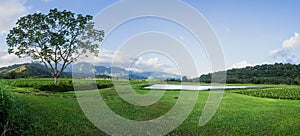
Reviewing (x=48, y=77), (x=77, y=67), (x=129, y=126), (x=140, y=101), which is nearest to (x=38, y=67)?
(x=48, y=77)

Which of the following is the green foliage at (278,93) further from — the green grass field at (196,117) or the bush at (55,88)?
the bush at (55,88)

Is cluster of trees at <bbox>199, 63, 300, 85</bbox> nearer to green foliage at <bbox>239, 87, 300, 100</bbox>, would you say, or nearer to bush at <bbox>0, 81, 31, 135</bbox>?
green foliage at <bbox>239, 87, 300, 100</bbox>

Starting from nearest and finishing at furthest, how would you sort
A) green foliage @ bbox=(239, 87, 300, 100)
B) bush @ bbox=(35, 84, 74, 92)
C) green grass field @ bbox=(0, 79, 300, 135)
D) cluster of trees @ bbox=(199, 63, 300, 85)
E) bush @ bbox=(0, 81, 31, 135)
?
1. bush @ bbox=(0, 81, 31, 135)
2. green grass field @ bbox=(0, 79, 300, 135)
3. green foliage @ bbox=(239, 87, 300, 100)
4. bush @ bbox=(35, 84, 74, 92)
5. cluster of trees @ bbox=(199, 63, 300, 85)

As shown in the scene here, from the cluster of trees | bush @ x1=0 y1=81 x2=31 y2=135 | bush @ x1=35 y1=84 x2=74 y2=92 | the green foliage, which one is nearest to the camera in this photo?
bush @ x1=0 y1=81 x2=31 y2=135

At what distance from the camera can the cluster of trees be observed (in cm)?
1733

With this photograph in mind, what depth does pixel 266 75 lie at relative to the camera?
734 inches

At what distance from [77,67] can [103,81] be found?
1479 mm

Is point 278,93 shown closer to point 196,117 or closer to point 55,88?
point 196,117

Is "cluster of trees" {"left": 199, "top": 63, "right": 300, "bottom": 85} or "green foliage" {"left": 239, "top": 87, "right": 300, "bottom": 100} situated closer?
"green foliage" {"left": 239, "top": 87, "right": 300, "bottom": 100}

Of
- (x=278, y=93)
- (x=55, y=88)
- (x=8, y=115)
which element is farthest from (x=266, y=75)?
(x=8, y=115)

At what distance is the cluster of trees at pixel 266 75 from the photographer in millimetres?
17328

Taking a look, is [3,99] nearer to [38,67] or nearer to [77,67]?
[77,67]

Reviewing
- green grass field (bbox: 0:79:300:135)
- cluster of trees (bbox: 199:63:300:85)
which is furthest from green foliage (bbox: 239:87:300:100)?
cluster of trees (bbox: 199:63:300:85)

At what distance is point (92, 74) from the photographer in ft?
40.0
